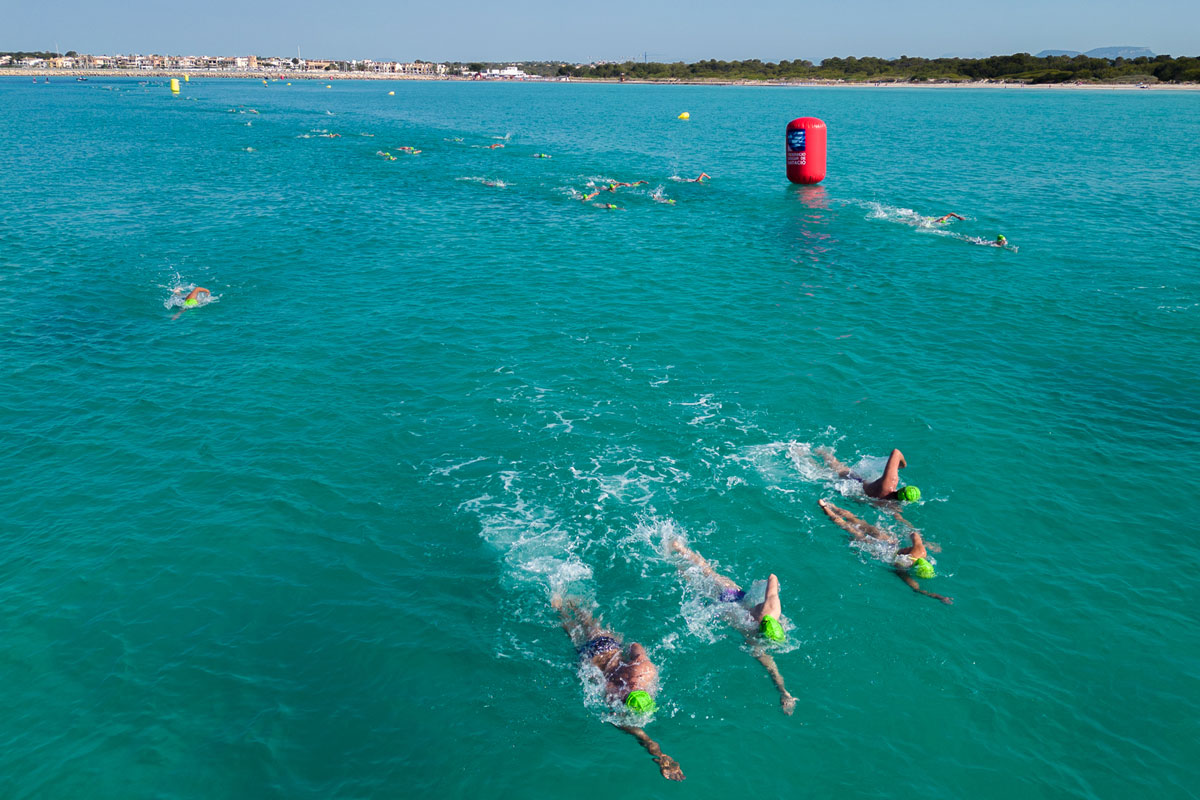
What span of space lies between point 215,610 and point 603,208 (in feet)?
151

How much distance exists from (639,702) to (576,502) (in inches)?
283

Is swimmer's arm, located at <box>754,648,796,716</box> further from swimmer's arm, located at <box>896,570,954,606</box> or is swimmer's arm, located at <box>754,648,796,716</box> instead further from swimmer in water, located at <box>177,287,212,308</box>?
swimmer in water, located at <box>177,287,212,308</box>

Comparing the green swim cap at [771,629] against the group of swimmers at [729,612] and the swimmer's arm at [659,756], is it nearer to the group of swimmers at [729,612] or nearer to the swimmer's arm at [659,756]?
the group of swimmers at [729,612]

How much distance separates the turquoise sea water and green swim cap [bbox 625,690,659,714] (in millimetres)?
453

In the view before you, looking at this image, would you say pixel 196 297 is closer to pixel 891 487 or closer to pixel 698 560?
pixel 698 560

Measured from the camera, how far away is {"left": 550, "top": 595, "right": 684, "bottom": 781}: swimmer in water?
12.9 metres

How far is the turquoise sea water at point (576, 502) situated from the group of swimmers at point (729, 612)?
13.9 inches

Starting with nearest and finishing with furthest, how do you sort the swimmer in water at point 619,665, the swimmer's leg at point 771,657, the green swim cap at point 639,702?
the swimmer in water at point 619,665, the green swim cap at point 639,702, the swimmer's leg at point 771,657

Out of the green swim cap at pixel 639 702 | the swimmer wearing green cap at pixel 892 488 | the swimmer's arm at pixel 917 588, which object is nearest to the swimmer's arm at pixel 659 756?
the green swim cap at pixel 639 702

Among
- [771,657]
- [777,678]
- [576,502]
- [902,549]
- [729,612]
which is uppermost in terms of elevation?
[576,502]

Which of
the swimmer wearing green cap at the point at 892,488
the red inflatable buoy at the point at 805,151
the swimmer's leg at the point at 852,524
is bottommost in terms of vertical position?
the swimmer's leg at the point at 852,524

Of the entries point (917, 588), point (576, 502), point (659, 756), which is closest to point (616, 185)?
point (576, 502)

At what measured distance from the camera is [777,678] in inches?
562

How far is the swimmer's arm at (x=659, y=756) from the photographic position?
12.4 metres
